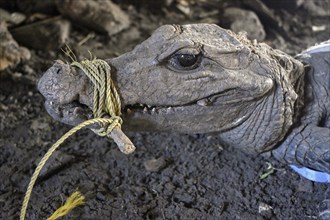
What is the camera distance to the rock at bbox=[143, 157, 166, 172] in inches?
106

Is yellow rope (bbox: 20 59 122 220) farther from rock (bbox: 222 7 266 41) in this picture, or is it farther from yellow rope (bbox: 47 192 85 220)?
rock (bbox: 222 7 266 41)

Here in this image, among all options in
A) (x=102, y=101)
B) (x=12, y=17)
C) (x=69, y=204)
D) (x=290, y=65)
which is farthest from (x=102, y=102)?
(x=12, y=17)

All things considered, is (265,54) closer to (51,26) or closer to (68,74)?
(68,74)

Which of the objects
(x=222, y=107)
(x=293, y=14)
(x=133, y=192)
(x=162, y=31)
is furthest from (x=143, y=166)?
(x=293, y=14)

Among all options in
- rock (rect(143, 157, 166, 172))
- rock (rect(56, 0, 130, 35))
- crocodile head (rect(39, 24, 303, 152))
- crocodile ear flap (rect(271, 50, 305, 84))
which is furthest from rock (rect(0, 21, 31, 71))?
crocodile ear flap (rect(271, 50, 305, 84))

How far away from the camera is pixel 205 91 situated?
83.4 inches

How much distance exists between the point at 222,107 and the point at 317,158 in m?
0.60

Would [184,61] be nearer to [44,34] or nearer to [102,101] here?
[102,101]

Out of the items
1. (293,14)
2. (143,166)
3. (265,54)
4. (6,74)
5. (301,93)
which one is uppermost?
(265,54)

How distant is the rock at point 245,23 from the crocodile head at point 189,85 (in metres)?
1.71

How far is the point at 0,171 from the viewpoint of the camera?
264 cm

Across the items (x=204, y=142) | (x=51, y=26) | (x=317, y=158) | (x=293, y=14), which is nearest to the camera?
(x=317, y=158)

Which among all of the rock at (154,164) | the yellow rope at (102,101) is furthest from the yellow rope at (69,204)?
the rock at (154,164)

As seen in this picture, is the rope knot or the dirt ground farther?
the dirt ground
